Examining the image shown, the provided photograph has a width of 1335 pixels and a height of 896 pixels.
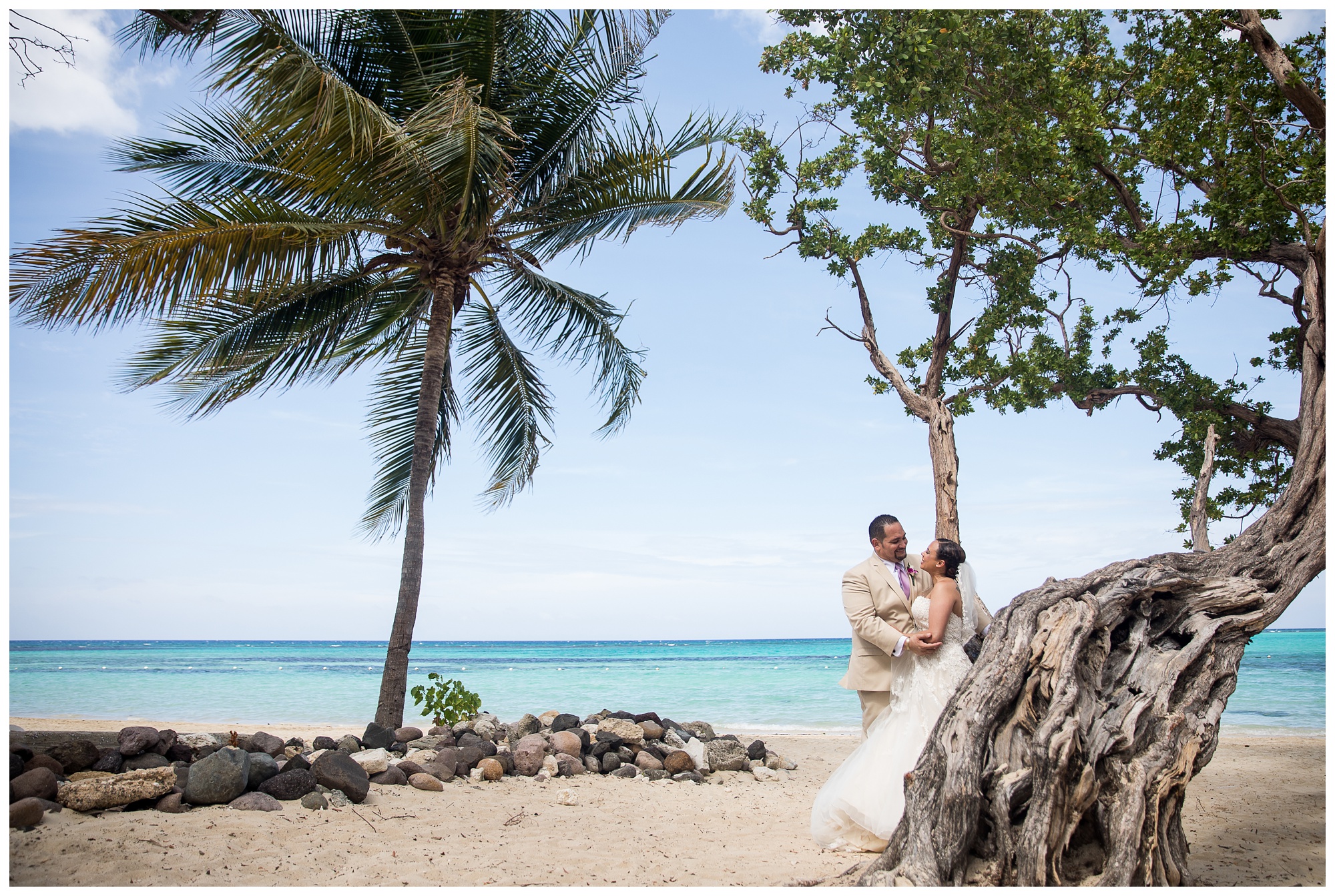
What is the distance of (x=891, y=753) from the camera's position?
14.5ft

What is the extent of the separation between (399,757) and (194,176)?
5.73 meters

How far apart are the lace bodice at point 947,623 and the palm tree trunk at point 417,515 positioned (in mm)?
4288

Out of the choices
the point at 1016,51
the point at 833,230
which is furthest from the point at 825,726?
the point at 1016,51

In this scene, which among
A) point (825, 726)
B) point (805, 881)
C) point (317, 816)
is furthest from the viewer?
point (825, 726)

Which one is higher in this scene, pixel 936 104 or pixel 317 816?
pixel 936 104

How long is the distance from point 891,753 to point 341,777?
3.39 m

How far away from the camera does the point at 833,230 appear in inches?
391

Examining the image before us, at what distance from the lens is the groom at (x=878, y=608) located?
462 cm

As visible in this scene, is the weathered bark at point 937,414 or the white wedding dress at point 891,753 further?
the weathered bark at point 937,414

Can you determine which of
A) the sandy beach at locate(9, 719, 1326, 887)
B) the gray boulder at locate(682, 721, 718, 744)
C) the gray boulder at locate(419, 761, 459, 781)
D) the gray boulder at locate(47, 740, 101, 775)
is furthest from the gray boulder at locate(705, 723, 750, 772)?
the gray boulder at locate(47, 740, 101, 775)

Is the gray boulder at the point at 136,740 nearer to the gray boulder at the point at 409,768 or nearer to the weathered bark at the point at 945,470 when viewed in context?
the gray boulder at the point at 409,768

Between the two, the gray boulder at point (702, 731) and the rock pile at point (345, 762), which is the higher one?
the rock pile at point (345, 762)

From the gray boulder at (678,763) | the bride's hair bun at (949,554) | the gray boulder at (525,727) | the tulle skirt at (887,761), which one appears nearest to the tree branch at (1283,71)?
the bride's hair bun at (949,554)

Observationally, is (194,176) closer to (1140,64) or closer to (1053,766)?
(1053,766)
